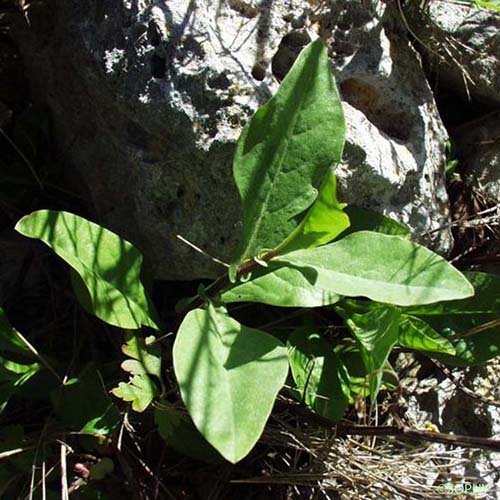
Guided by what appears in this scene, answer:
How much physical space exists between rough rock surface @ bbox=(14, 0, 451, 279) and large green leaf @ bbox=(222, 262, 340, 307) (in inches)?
5.4

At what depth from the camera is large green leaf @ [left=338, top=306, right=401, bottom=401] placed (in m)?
1.40

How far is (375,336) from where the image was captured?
4.69ft

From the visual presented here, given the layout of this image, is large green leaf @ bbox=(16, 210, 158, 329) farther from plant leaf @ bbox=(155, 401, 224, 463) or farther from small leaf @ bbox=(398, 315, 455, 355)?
small leaf @ bbox=(398, 315, 455, 355)

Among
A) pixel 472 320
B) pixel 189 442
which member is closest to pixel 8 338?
pixel 189 442

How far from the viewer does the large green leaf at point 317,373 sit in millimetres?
1496

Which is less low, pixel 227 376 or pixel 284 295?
pixel 284 295

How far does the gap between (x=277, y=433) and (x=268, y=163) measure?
0.56 meters

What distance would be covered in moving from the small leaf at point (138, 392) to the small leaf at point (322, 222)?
0.37 meters

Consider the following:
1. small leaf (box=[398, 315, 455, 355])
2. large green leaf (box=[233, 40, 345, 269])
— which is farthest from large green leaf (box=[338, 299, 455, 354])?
large green leaf (box=[233, 40, 345, 269])

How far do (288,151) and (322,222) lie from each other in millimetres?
203

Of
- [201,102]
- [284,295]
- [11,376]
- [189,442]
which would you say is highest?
[201,102]

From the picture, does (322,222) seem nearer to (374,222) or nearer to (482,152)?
(374,222)

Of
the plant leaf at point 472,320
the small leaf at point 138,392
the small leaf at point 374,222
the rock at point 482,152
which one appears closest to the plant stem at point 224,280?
the small leaf at point 138,392

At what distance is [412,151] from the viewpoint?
5.36ft
